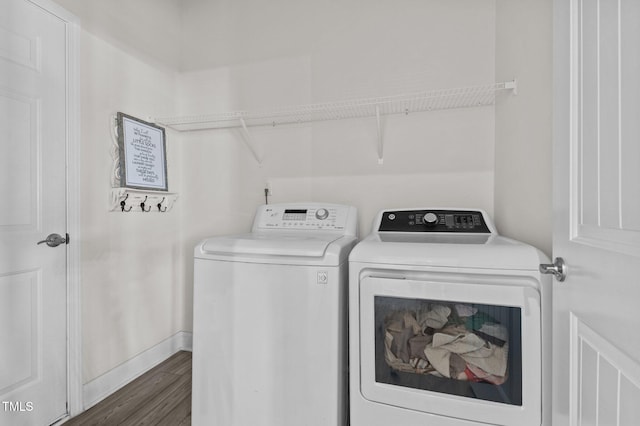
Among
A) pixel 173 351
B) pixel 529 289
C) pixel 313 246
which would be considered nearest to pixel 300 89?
pixel 313 246

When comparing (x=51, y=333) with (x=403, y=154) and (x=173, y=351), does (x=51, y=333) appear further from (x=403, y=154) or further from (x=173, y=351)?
(x=403, y=154)

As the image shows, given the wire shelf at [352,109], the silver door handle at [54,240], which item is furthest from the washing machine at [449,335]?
the silver door handle at [54,240]

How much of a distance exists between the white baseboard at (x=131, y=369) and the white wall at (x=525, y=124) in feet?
7.74

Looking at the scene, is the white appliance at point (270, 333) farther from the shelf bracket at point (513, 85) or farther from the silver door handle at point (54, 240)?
the shelf bracket at point (513, 85)

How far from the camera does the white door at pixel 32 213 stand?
137cm

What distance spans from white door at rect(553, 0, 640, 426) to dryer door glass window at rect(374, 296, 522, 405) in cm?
23

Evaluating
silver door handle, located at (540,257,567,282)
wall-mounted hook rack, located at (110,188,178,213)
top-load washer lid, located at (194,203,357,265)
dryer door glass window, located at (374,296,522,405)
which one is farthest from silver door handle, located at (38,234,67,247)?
silver door handle, located at (540,257,567,282)

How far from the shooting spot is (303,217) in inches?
74.6

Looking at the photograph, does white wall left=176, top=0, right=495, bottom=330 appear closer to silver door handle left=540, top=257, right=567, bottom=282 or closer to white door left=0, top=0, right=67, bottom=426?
white door left=0, top=0, right=67, bottom=426

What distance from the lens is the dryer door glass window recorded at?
1.12 m

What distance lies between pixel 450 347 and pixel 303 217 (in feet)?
3.44

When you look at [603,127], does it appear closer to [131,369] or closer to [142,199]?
[142,199]

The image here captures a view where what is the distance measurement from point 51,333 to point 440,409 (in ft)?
6.06

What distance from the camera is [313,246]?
4.42 feet
